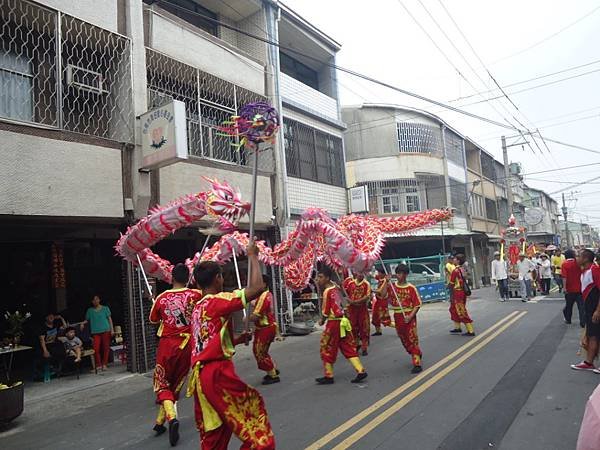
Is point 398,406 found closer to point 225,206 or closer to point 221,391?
point 221,391

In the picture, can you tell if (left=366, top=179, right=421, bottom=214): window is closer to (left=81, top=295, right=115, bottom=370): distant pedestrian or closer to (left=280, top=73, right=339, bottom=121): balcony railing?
(left=280, top=73, right=339, bottom=121): balcony railing

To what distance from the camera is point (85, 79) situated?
901cm

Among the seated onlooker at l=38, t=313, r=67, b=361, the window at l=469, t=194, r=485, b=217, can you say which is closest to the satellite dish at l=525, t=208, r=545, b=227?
the window at l=469, t=194, r=485, b=217

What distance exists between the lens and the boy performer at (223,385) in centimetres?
320

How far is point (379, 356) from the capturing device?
8.67 m

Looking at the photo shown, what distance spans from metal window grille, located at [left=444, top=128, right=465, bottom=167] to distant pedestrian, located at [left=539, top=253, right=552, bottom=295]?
32.2 ft

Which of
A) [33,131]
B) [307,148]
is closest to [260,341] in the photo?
[33,131]

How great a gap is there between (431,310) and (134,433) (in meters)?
12.7

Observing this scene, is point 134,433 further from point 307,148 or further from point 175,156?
point 307,148

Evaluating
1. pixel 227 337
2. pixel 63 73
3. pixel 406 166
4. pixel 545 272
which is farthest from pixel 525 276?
pixel 227 337

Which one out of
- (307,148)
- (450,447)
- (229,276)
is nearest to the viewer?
(450,447)

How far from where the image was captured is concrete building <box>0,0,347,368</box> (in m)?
7.88

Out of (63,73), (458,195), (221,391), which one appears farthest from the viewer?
(458,195)

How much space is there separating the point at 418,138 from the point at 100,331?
19858 mm
